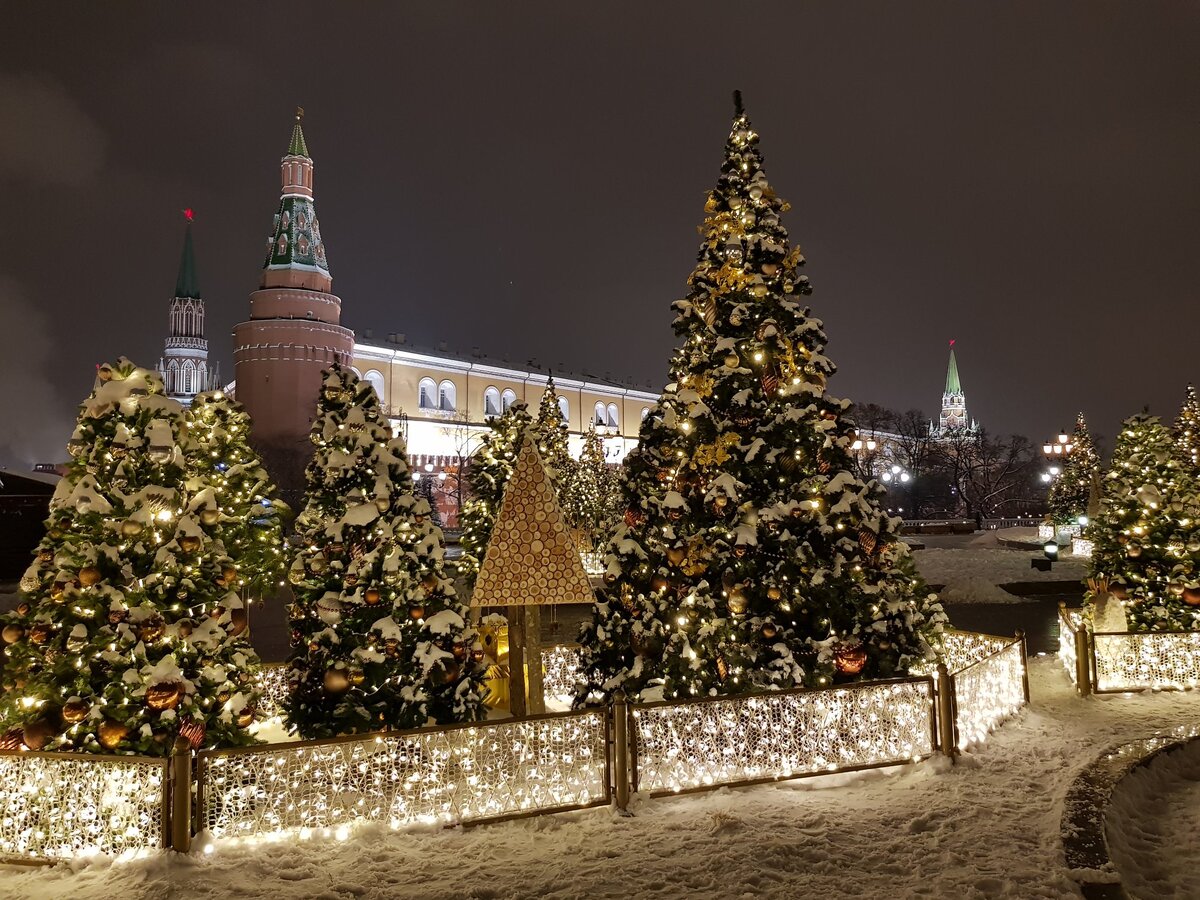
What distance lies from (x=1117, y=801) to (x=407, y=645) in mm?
5949

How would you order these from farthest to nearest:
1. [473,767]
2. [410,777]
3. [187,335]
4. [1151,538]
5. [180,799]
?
1. [187,335]
2. [1151,538]
3. [473,767]
4. [410,777]
5. [180,799]

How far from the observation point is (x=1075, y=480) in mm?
38031

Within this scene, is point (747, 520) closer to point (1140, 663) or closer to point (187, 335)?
point (1140, 663)

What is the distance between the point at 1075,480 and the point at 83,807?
→ 4245 centimetres

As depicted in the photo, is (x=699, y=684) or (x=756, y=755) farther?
(x=699, y=684)

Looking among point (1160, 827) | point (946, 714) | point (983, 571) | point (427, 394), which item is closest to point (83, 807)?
point (946, 714)

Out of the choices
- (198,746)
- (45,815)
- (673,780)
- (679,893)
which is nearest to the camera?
(679,893)

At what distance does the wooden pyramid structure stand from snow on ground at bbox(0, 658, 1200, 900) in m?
2.14

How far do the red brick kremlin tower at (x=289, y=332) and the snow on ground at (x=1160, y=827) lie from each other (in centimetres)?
4613

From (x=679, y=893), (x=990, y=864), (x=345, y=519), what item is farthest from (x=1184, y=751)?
(x=345, y=519)

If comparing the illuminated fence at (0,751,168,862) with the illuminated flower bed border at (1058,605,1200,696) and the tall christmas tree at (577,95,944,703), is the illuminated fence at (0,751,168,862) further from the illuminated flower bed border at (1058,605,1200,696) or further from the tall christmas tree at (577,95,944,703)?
the illuminated flower bed border at (1058,605,1200,696)

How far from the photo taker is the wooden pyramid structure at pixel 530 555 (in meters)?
7.36

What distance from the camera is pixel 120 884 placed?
4738mm

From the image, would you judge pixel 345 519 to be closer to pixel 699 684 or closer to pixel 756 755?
pixel 699 684
